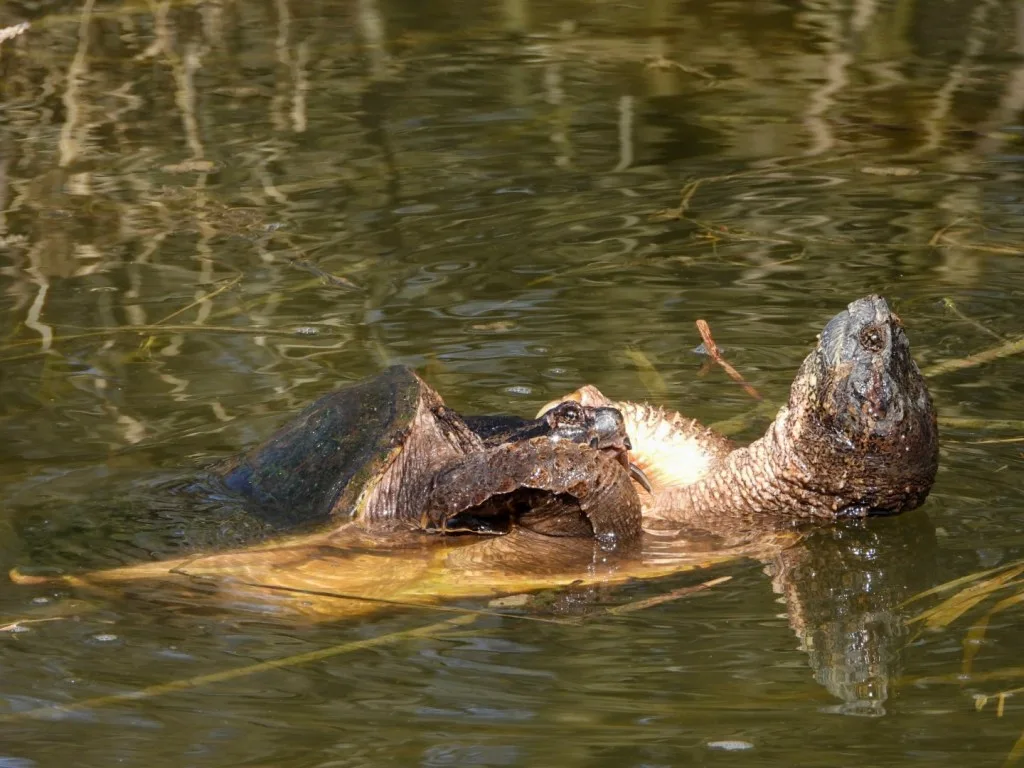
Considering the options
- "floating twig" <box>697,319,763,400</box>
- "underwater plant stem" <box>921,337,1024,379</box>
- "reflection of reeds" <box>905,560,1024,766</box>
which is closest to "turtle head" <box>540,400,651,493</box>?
"reflection of reeds" <box>905,560,1024,766</box>

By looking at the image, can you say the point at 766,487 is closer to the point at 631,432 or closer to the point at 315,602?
the point at 631,432

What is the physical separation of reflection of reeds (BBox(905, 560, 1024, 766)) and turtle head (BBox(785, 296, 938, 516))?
11.2 inches

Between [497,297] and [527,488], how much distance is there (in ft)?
7.29

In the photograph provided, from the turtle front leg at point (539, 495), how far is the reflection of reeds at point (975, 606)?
0.72 metres

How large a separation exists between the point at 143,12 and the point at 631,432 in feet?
24.1

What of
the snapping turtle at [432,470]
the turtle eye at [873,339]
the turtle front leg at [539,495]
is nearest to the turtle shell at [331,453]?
the snapping turtle at [432,470]

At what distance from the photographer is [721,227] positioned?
21.2 ft

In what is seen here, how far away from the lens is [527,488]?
12.0ft

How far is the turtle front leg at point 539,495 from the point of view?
3.64 m

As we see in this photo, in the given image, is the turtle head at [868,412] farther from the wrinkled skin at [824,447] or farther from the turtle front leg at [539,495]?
the turtle front leg at [539,495]

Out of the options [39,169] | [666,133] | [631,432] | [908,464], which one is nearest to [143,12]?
[39,169]

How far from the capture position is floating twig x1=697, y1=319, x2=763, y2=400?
15.6ft

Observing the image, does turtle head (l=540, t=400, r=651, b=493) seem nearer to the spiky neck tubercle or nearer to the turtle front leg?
the turtle front leg

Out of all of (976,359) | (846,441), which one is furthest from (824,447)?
(976,359)
